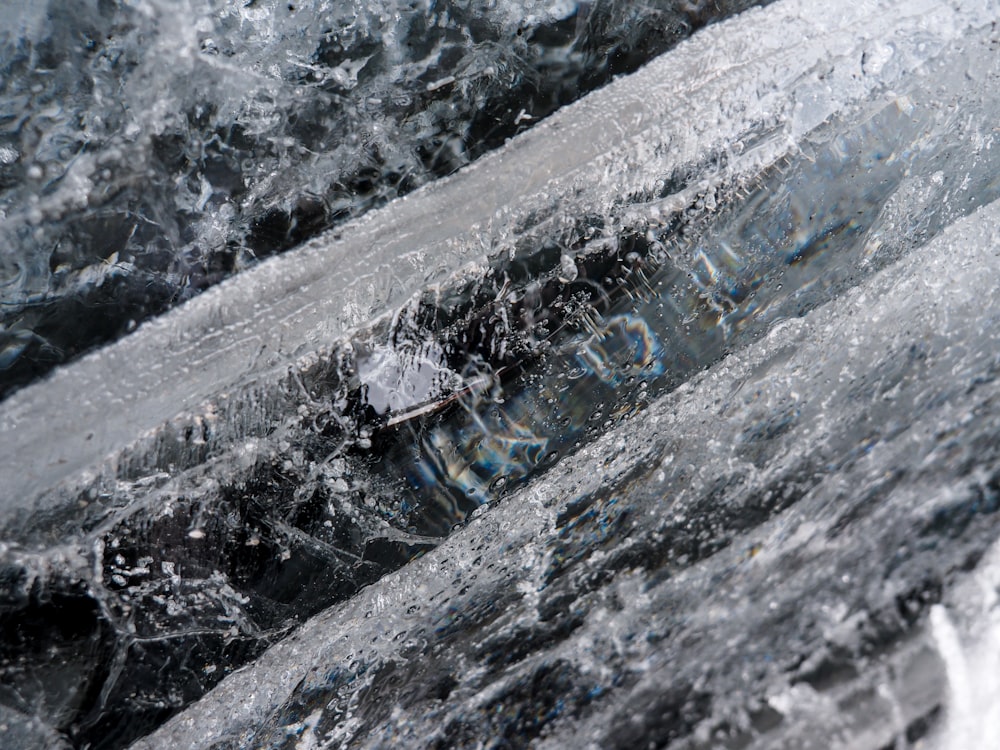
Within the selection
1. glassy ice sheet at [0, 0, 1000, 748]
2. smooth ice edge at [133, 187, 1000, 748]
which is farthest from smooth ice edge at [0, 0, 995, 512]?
smooth ice edge at [133, 187, 1000, 748]

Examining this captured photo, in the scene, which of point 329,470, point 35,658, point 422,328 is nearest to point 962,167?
point 422,328

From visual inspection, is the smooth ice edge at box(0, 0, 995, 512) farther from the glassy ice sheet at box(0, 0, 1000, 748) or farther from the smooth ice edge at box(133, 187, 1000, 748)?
the smooth ice edge at box(133, 187, 1000, 748)

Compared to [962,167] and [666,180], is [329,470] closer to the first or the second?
[666,180]

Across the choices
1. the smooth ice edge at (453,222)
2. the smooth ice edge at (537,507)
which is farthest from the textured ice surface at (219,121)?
the smooth ice edge at (537,507)

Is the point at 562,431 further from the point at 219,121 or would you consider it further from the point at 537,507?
the point at 219,121

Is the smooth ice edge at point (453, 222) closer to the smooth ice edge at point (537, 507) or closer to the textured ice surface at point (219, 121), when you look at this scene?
the textured ice surface at point (219, 121)

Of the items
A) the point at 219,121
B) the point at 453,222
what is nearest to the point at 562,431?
the point at 453,222
